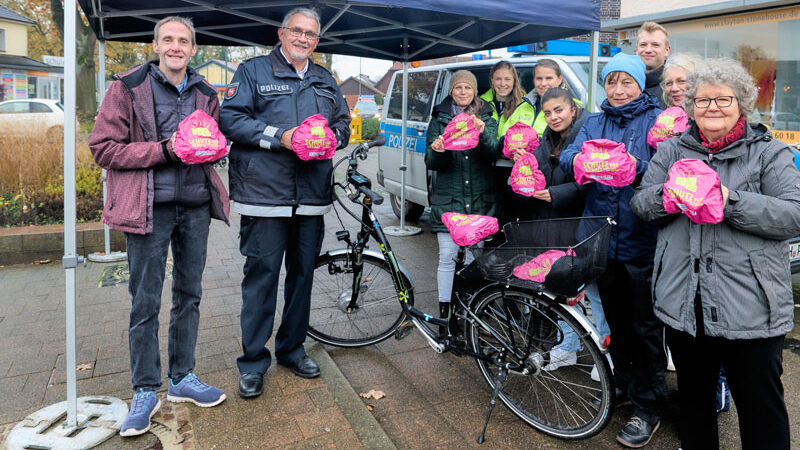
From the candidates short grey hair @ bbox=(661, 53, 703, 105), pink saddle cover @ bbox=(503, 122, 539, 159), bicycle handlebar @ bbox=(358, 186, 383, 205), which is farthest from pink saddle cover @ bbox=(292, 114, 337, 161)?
short grey hair @ bbox=(661, 53, 703, 105)

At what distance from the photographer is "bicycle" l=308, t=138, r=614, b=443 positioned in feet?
9.15

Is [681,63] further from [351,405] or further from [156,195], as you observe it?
[156,195]

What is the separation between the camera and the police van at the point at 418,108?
19.1ft

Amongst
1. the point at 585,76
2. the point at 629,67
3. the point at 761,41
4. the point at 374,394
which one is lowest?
the point at 374,394

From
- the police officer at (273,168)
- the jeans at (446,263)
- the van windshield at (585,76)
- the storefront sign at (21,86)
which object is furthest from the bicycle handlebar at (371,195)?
the storefront sign at (21,86)

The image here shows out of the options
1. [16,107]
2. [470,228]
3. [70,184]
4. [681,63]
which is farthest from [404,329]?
[16,107]

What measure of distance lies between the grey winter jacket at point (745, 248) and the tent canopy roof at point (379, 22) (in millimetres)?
1995

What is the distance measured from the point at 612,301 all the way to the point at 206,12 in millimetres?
3667

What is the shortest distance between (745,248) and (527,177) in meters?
1.33

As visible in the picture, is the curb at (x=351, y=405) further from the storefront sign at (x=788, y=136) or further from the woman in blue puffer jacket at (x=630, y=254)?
the storefront sign at (x=788, y=136)

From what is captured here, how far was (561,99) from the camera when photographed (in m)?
3.30

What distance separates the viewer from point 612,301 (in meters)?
3.11

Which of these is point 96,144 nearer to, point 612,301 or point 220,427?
point 220,427

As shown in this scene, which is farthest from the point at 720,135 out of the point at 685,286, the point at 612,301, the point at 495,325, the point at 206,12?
the point at 206,12
